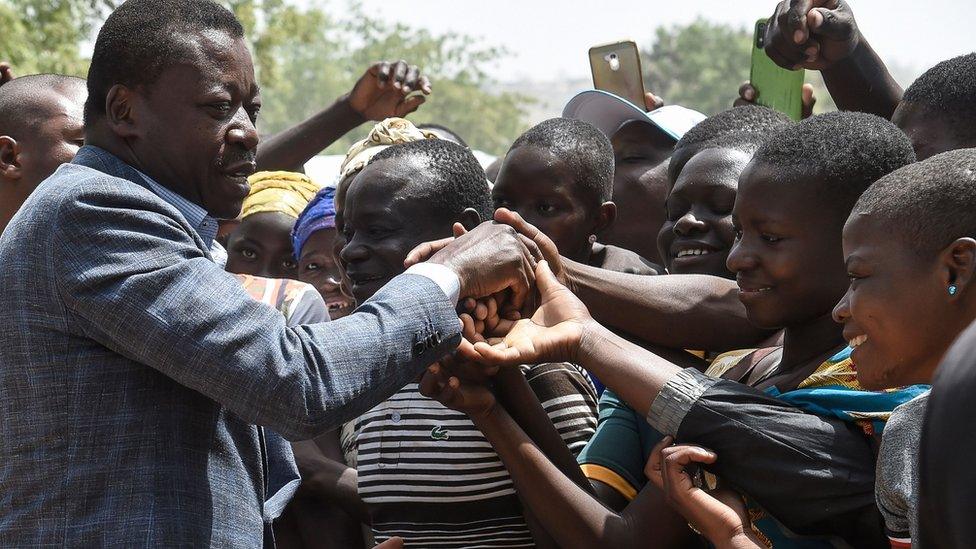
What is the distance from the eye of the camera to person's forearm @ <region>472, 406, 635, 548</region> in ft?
9.47

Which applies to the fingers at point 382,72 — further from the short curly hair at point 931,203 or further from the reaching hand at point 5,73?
the short curly hair at point 931,203

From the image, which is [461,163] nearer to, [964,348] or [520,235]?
[520,235]

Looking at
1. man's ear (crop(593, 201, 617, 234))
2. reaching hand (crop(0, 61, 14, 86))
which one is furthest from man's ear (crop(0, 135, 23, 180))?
man's ear (crop(593, 201, 617, 234))

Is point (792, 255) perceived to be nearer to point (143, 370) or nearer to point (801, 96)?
point (143, 370)

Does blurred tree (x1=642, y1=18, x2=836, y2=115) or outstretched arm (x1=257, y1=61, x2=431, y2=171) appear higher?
outstretched arm (x1=257, y1=61, x2=431, y2=171)

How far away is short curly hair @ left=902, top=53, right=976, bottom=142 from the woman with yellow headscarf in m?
2.88

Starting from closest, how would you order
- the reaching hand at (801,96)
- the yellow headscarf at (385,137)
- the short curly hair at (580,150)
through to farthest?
the short curly hair at (580,150) < the yellow headscarf at (385,137) < the reaching hand at (801,96)

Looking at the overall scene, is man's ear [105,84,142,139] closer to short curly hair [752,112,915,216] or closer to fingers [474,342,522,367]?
fingers [474,342,522,367]

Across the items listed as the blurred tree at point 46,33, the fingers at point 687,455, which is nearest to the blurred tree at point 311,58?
the blurred tree at point 46,33

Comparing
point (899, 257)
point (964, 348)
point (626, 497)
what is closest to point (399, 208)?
point (626, 497)

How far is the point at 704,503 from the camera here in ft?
8.40

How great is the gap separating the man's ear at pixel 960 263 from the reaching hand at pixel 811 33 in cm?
171

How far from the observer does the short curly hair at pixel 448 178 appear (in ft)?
11.6

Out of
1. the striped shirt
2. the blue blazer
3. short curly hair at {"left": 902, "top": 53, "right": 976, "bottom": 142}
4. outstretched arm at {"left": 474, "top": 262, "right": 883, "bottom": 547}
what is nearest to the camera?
the blue blazer
